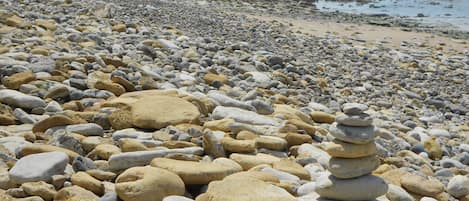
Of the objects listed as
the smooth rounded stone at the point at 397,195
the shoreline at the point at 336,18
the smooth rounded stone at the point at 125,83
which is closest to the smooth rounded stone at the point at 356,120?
the smooth rounded stone at the point at 397,195

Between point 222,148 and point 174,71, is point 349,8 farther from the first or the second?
point 222,148

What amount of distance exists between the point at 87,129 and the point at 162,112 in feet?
2.61

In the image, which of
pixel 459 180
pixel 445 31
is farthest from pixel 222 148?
pixel 445 31

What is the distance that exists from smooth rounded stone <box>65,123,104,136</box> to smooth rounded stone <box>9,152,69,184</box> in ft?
2.93

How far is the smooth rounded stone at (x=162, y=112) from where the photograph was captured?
5.27 metres

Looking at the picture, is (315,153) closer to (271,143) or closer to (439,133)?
(271,143)

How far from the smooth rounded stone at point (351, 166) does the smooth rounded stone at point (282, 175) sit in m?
0.65

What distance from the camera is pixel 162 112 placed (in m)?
5.48

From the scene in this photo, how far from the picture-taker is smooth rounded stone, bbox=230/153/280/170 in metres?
4.52

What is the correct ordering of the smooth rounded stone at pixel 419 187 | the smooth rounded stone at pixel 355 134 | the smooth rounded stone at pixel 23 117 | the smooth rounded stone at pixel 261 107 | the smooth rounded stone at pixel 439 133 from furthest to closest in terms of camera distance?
the smooth rounded stone at pixel 439 133
the smooth rounded stone at pixel 261 107
the smooth rounded stone at pixel 23 117
the smooth rounded stone at pixel 419 187
the smooth rounded stone at pixel 355 134

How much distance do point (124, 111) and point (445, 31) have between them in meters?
23.9

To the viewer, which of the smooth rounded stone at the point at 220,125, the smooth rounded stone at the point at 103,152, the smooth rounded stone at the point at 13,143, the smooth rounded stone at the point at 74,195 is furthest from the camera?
the smooth rounded stone at the point at 220,125

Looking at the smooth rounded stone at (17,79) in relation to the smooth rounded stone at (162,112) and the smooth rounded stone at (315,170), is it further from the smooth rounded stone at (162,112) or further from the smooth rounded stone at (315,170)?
the smooth rounded stone at (315,170)

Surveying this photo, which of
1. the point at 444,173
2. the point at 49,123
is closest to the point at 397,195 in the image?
the point at 444,173
